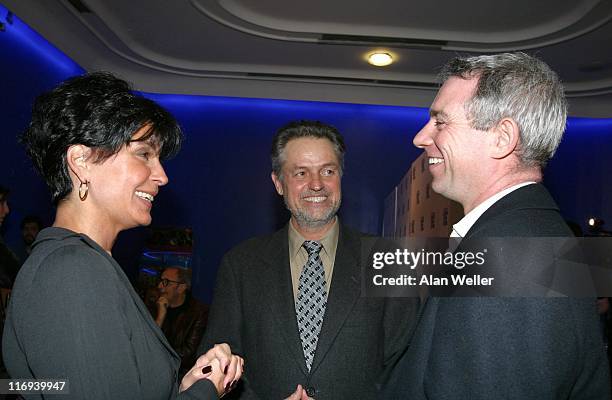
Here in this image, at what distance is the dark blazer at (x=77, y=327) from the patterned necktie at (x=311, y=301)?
36.3 inches

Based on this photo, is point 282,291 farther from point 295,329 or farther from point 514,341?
point 514,341

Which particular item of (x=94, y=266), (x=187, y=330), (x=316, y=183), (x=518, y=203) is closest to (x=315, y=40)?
(x=316, y=183)

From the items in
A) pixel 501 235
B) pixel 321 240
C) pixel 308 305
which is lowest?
pixel 308 305

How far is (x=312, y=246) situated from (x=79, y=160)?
1176 mm

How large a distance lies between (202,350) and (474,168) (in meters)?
1.33

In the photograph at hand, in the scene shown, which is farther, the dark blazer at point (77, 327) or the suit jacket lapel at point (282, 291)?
the suit jacket lapel at point (282, 291)

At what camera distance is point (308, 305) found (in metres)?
2.14

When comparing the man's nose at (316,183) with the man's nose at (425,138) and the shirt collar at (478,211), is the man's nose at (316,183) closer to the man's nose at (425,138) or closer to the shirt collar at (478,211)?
the man's nose at (425,138)

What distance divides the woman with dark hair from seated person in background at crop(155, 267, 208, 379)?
265cm

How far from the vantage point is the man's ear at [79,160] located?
1.33 m

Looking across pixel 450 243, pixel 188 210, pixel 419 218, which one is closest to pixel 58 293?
pixel 450 243

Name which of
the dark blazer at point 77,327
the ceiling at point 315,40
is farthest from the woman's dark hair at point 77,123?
the ceiling at point 315,40

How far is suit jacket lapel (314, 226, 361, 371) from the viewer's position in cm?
202

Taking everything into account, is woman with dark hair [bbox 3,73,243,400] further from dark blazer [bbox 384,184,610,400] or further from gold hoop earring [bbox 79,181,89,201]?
dark blazer [bbox 384,184,610,400]
